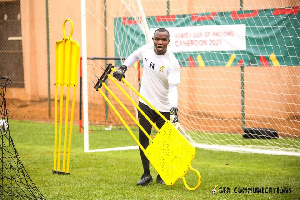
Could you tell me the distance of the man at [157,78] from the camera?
6.48m

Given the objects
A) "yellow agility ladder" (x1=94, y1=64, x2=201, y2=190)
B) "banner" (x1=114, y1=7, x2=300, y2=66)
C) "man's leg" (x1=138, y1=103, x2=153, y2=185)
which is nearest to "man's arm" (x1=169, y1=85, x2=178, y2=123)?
"yellow agility ladder" (x1=94, y1=64, x2=201, y2=190)

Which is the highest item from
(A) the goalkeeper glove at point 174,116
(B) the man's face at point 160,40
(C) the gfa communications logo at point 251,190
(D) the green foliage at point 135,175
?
(B) the man's face at point 160,40

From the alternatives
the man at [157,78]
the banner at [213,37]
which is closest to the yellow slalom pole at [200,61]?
the banner at [213,37]

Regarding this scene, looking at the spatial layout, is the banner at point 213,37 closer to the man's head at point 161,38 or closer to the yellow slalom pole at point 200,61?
the yellow slalom pole at point 200,61

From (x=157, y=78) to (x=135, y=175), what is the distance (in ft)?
4.58

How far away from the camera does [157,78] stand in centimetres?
669

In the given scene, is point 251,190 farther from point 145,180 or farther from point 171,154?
point 145,180

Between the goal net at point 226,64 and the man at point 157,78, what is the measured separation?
247cm

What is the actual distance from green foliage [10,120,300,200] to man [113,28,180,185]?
0.50 metres

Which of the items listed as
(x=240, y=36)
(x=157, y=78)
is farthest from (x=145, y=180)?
(x=240, y=36)

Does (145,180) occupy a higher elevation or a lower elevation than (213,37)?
lower

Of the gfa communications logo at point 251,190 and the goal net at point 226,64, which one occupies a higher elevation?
the goal net at point 226,64

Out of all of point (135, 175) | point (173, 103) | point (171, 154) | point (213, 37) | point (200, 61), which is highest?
point (213, 37)

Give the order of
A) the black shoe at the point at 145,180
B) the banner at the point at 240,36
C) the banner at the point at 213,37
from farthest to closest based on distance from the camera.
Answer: the banner at the point at 213,37
the banner at the point at 240,36
the black shoe at the point at 145,180
